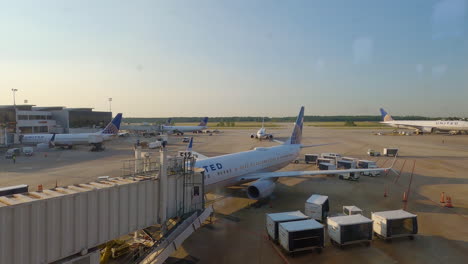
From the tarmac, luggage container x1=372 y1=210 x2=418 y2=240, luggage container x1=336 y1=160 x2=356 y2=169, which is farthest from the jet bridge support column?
luggage container x1=336 y1=160 x2=356 y2=169

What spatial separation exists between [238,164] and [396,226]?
38.7ft

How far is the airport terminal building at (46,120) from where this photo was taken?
2837 inches

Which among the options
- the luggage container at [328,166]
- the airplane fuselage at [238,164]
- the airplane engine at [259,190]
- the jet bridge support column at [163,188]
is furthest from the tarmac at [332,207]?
the jet bridge support column at [163,188]

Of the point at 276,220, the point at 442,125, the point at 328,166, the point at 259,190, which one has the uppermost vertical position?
the point at 442,125

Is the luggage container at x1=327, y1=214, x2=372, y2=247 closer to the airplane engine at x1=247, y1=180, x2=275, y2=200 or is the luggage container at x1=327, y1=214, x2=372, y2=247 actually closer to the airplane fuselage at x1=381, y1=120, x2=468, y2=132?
the airplane engine at x1=247, y1=180, x2=275, y2=200

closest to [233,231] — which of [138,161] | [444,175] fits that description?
[138,161]

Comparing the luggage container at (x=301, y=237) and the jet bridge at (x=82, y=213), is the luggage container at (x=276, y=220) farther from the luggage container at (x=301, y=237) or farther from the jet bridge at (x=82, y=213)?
the jet bridge at (x=82, y=213)

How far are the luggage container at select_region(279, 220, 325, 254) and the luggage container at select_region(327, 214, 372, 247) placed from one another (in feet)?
3.29

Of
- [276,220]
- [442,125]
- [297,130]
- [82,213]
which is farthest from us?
[442,125]

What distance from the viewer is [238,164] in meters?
23.4

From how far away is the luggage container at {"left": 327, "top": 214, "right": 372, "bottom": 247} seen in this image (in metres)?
14.6

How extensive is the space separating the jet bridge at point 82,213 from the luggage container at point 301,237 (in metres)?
5.28

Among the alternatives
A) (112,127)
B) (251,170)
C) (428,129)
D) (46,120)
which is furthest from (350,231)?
(428,129)

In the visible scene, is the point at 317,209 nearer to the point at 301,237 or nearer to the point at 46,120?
the point at 301,237
